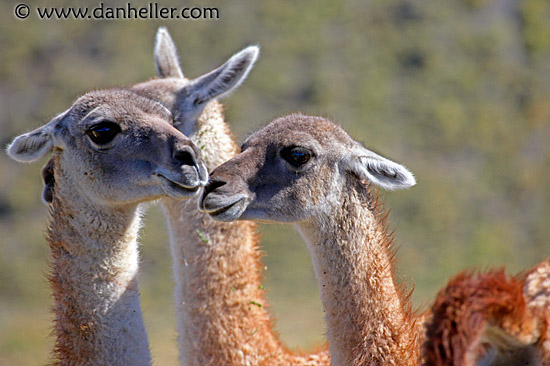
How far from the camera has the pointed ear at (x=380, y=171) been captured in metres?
3.61

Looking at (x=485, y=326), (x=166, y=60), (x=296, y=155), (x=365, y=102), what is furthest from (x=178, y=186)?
(x=365, y=102)

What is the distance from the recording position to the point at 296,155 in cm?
369

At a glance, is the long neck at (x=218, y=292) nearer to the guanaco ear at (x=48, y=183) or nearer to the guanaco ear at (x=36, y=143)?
the guanaco ear at (x=48, y=183)

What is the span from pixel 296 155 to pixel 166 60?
2.16 meters

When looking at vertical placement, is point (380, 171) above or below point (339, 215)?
above

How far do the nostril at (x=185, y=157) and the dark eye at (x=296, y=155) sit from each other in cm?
49

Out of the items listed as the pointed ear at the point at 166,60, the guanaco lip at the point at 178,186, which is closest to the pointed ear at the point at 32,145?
the guanaco lip at the point at 178,186

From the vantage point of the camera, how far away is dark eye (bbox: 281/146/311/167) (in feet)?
12.1

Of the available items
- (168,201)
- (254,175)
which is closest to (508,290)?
(254,175)

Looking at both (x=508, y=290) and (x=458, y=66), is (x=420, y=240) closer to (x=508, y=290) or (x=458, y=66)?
(x=458, y=66)

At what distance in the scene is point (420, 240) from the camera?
1424 centimetres

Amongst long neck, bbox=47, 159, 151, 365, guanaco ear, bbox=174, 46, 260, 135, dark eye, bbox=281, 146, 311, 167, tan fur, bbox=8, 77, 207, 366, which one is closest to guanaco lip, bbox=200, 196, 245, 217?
tan fur, bbox=8, 77, 207, 366

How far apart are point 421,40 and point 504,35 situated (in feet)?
7.00

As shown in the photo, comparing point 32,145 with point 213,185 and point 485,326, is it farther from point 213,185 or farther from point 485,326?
point 485,326
